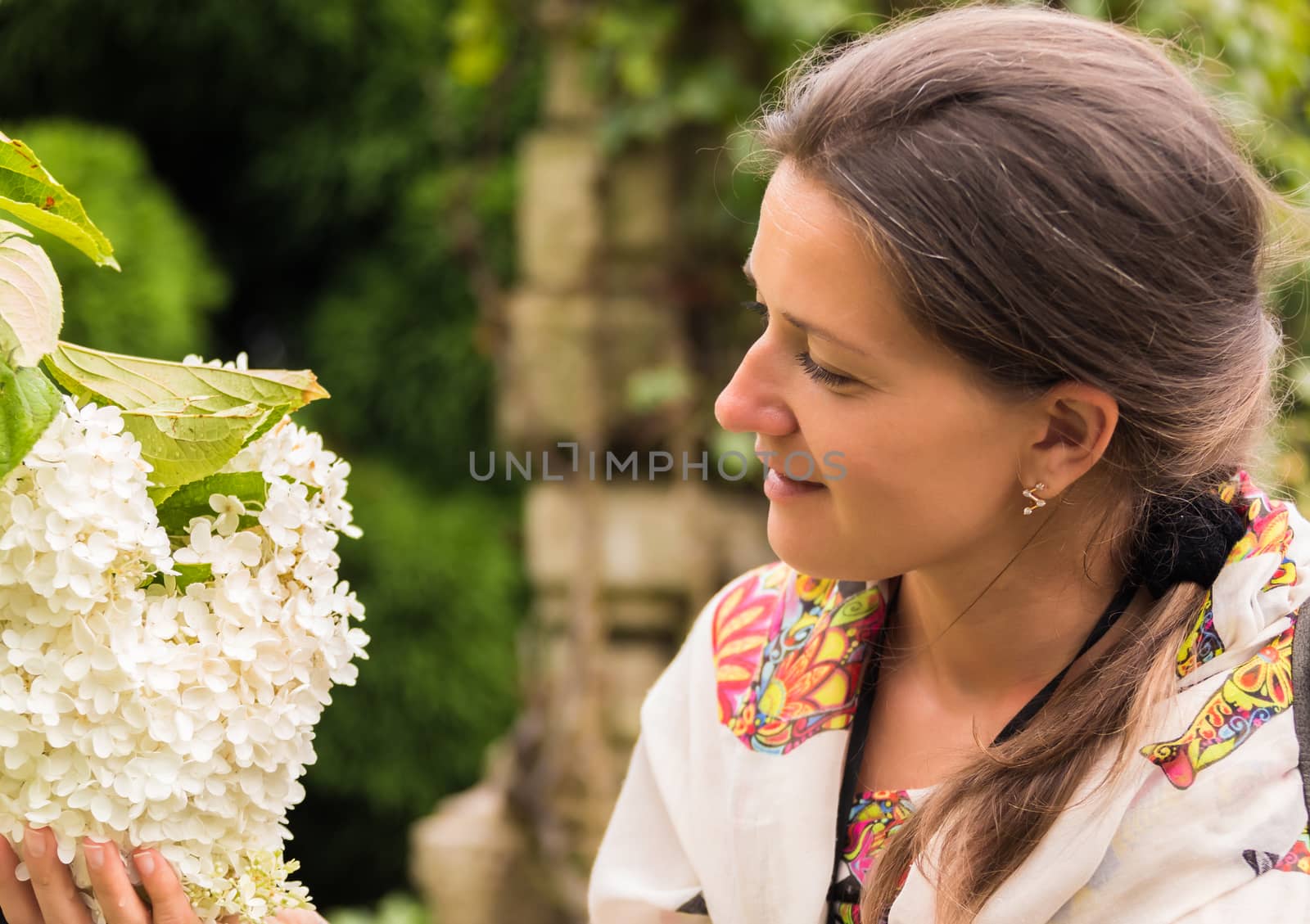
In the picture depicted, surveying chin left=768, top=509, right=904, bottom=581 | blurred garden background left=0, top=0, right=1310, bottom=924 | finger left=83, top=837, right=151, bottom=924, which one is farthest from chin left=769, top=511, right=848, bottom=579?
blurred garden background left=0, top=0, right=1310, bottom=924

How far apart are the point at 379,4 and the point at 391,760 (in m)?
1.51

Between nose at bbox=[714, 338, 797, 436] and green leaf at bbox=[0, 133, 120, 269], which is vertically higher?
green leaf at bbox=[0, 133, 120, 269]

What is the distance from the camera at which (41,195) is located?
694 mm

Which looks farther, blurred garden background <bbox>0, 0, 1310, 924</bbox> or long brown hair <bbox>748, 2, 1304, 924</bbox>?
blurred garden background <bbox>0, 0, 1310, 924</bbox>

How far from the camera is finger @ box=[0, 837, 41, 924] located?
0.72m

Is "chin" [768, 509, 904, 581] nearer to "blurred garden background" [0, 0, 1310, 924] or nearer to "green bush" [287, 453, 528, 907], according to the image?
"blurred garden background" [0, 0, 1310, 924]

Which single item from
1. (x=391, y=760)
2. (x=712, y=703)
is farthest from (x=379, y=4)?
(x=712, y=703)

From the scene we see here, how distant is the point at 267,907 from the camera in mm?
733

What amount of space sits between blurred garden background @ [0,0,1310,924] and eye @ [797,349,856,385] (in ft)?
3.58

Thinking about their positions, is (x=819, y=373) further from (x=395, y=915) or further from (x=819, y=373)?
(x=395, y=915)

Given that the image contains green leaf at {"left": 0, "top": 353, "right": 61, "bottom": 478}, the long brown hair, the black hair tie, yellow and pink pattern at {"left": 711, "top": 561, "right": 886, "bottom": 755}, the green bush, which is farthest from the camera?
the green bush

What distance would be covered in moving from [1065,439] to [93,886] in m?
0.67

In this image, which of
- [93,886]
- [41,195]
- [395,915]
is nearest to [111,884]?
[93,886]

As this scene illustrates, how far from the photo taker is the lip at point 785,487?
2.97 ft
